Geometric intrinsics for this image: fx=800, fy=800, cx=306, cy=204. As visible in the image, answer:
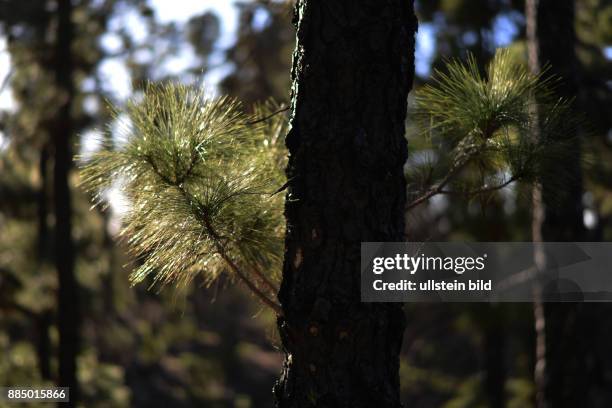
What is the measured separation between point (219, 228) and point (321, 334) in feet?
2.18

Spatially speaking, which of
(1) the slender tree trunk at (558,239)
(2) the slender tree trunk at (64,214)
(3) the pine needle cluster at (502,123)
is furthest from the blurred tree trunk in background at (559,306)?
(2) the slender tree trunk at (64,214)

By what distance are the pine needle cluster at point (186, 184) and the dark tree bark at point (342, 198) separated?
30 centimetres

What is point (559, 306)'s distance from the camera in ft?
20.3

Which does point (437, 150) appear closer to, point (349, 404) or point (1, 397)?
point (349, 404)

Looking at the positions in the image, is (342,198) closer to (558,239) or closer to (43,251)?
(558,239)

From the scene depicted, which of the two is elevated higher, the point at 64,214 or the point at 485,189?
the point at 64,214

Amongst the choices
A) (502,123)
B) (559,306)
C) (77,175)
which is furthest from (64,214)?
(502,123)

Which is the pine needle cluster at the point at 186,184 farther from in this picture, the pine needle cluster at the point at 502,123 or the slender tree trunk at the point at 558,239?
the slender tree trunk at the point at 558,239

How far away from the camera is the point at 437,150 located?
12.7 feet

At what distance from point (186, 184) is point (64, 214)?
7.25m

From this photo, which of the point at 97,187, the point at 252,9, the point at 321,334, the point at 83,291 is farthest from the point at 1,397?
the point at 321,334

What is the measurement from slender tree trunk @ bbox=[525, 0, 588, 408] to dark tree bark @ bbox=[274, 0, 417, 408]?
331 centimetres

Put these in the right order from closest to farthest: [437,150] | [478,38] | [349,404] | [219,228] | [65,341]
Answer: [349,404] < [219,228] < [437,150] < [65,341] < [478,38]

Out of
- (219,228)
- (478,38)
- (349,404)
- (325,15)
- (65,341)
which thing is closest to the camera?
(349,404)
